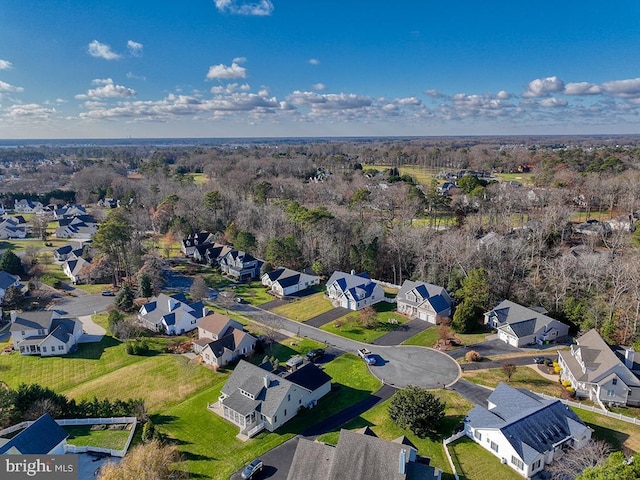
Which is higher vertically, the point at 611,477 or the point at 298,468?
the point at 611,477

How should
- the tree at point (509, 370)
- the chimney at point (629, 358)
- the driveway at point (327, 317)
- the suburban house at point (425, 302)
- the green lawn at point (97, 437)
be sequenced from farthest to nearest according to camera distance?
the driveway at point (327, 317) → the suburban house at point (425, 302) → the tree at point (509, 370) → the chimney at point (629, 358) → the green lawn at point (97, 437)

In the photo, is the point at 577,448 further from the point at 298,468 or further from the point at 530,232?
the point at 530,232

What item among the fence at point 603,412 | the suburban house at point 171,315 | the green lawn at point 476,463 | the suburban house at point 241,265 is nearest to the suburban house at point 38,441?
the suburban house at point 171,315

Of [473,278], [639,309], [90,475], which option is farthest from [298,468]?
[639,309]

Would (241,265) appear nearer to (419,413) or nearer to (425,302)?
(425,302)

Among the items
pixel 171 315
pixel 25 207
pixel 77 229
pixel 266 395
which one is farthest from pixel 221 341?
pixel 25 207

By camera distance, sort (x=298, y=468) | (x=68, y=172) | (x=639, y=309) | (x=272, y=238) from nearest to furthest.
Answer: (x=298, y=468) → (x=639, y=309) → (x=272, y=238) → (x=68, y=172)

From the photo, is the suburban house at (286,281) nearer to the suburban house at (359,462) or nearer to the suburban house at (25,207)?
the suburban house at (359,462)
